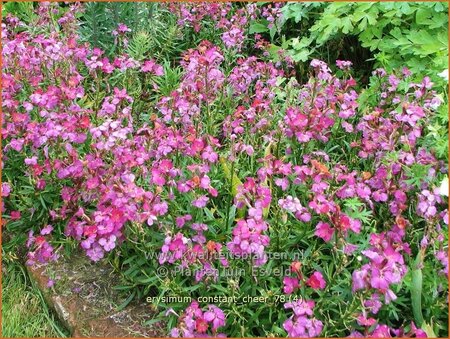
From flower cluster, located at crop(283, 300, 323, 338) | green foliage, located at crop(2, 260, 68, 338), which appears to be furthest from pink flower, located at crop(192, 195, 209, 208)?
green foliage, located at crop(2, 260, 68, 338)

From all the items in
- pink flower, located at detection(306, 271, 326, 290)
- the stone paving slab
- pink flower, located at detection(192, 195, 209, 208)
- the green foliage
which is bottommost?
the green foliage

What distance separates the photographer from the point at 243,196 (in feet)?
8.10

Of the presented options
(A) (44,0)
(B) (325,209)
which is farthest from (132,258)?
(A) (44,0)

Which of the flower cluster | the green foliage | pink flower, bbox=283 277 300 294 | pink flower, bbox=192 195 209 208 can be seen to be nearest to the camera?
the flower cluster

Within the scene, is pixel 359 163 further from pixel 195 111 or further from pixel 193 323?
pixel 193 323

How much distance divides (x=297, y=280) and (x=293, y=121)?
87cm

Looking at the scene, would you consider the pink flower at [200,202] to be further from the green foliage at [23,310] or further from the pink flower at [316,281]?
the green foliage at [23,310]

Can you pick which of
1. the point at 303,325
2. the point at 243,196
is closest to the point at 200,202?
the point at 243,196

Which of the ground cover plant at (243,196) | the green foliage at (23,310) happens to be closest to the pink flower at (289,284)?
the ground cover plant at (243,196)

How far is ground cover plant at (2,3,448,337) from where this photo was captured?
2.43 metres

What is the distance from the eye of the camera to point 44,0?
14.3 ft

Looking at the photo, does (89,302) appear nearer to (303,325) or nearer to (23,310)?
(23,310)

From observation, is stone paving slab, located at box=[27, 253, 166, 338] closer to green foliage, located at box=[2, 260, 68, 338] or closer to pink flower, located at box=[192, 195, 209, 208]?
green foliage, located at box=[2, 260, 68, 338]

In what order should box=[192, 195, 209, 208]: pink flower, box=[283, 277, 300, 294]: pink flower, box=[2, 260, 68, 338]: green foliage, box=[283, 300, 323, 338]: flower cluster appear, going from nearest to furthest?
box=[283, 300, 323, 338]: flower cluster, box=[283, 277, 300, 294]: pink flower, box=[192, 195, 209, 208]: pink flower, box=[2, 260, 68, 338]: green foliage
